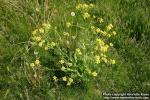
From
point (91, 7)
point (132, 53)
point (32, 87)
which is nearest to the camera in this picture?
point (32, 87)

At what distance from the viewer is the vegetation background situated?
434 centimetres

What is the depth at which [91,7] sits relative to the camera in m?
5.16

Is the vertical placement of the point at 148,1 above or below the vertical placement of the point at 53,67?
above

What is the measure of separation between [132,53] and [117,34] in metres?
0.36

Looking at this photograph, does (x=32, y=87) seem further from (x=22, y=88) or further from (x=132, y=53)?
(x=132, y=53)

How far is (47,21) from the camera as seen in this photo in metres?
4.81

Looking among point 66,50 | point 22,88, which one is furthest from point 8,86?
point 66,50

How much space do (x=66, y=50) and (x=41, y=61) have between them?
339 millimetres

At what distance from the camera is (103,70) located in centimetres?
448

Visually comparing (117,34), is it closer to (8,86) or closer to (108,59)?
(108,59)

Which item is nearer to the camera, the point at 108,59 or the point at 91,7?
the point at 108,59

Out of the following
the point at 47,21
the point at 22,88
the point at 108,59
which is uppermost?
the point at 47,21

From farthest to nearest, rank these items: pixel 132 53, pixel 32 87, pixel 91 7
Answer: pixel 91 7, pixel 132 53, pixel 32 87

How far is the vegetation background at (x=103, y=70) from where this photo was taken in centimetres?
434
